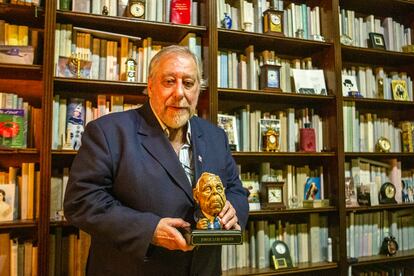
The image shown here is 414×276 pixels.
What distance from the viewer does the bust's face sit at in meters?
1.14

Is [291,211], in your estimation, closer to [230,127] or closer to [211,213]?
[230,127]

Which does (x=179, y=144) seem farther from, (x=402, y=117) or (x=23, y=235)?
(x=402, y=117)

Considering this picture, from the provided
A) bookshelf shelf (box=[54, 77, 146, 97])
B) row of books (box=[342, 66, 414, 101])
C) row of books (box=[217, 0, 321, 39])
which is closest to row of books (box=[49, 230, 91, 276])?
bookshelf shelf (box=[54, 77, 146, 97])

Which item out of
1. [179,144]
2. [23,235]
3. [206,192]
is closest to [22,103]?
[23,235]

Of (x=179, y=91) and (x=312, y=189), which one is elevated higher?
(x=179, y=91)

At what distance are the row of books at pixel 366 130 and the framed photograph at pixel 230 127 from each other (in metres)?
0.79

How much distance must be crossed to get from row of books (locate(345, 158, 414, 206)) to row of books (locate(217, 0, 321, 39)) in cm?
97

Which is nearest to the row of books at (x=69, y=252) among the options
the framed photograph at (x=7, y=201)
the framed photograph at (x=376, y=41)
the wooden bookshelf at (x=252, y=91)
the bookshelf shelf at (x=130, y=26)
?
the wooden bookshelf at (x=252, y=91)

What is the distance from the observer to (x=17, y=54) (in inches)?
69.9

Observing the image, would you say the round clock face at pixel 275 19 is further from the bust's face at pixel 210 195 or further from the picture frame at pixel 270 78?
the bust's face at pixel 210 195

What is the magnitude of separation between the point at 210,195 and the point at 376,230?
185cm

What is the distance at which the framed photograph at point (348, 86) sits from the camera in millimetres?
2432

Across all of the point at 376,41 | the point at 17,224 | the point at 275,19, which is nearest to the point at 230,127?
the point at 275,19

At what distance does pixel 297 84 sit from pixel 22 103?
5.35 ft
